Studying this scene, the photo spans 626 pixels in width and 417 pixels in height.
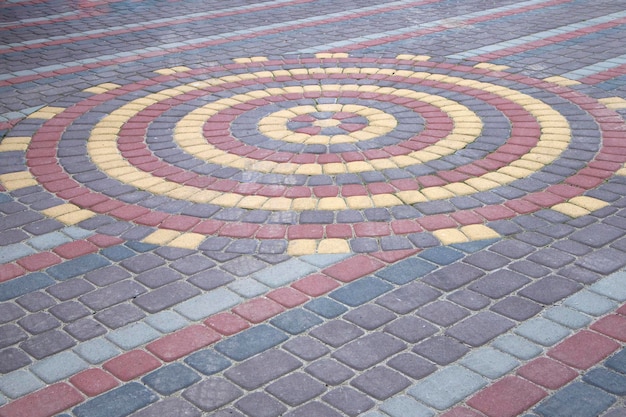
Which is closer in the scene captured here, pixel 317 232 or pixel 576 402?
pixel 576 402

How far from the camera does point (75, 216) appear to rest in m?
5.10

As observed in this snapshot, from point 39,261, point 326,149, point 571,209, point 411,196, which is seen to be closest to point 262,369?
point 39,261

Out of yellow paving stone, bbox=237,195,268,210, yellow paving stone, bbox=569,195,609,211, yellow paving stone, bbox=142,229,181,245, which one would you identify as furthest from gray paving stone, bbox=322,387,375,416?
yellow paving stone, bbox=569,195,609,211

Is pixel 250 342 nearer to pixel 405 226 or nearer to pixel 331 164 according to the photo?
pixel 405 226

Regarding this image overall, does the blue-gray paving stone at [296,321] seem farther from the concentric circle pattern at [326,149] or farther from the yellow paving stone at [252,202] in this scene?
the yellow paving stone at [252,202]

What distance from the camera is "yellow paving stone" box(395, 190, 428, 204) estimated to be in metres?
5.20

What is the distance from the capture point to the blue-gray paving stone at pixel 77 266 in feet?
14.4

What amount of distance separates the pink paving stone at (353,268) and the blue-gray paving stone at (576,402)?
1382 mm

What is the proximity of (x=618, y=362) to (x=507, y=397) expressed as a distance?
0.62 meters

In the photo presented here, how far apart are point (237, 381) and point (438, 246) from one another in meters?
1.73

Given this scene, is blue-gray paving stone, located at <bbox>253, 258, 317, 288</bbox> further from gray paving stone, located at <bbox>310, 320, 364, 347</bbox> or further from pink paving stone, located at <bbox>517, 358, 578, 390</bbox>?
pink paving stone, located at <bbox>517, 358, 578, 390</bbox>

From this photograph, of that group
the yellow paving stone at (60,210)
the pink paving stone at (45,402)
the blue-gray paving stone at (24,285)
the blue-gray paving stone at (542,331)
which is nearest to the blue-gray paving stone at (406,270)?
the blue-gray paving stone at (542,331)

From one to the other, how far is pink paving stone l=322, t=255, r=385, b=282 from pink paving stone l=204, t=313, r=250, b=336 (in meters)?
0.67

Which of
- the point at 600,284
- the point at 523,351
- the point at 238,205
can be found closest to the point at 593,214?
the point at 600,284
